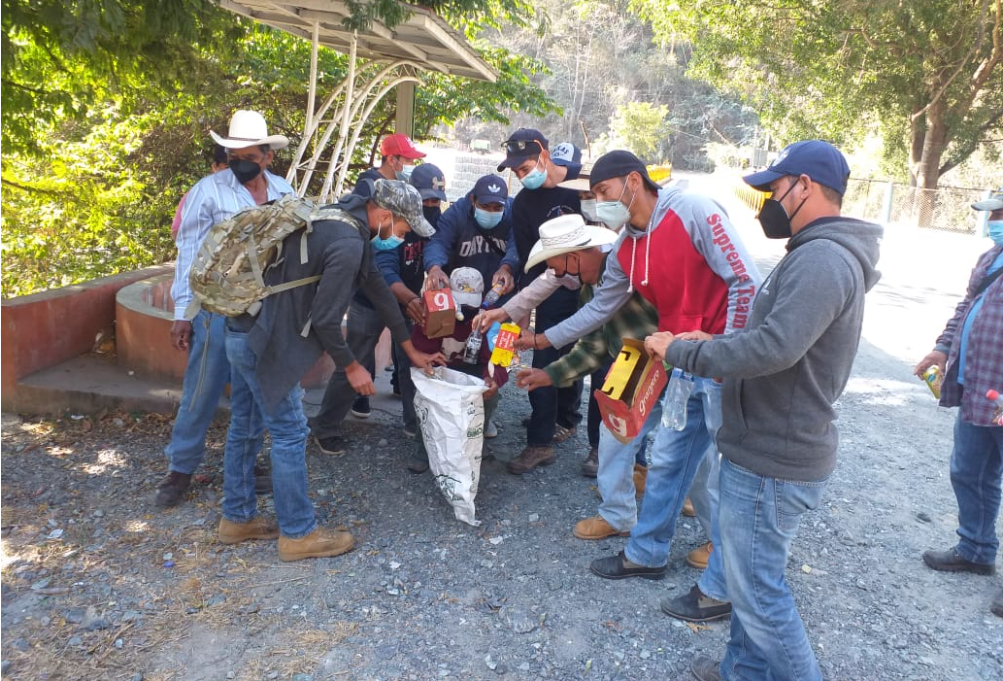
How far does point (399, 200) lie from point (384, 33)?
3039 millimetres

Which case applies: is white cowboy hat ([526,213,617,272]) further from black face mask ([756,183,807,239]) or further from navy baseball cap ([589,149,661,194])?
black face mask ([756,183,807,239])

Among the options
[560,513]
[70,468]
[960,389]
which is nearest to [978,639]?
[960,389]

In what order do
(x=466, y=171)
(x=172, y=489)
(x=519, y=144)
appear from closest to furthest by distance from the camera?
1. (x=172, y=489)
2. (x=519, y=144)
3. (x=466, y=171)

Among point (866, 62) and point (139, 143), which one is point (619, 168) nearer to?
point (139, 143)

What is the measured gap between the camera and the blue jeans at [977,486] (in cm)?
368

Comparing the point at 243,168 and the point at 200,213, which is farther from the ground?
the point at 243,168

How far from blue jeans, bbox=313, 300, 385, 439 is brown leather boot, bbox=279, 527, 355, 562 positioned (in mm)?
1059

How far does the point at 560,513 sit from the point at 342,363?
1559mm

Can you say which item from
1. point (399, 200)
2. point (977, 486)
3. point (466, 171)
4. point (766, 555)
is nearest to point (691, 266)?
point (766, 555)

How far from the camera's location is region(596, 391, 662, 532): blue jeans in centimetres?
363

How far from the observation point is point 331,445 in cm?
470

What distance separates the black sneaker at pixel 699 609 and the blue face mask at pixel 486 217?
2.38 m

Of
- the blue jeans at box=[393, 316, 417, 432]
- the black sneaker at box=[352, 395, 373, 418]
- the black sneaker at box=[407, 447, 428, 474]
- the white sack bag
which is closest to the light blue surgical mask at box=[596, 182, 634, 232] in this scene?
the white sack bag

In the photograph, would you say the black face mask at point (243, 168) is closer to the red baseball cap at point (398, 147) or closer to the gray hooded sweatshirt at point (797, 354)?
the red baseball cap at point (398, 147)
